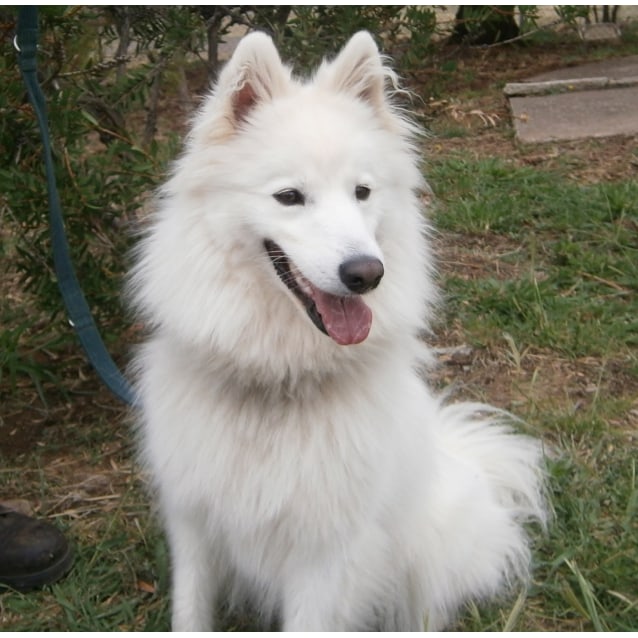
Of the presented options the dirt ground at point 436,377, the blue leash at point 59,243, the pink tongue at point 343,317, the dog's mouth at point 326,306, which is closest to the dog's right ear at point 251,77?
the dog's mouth at point 326,306

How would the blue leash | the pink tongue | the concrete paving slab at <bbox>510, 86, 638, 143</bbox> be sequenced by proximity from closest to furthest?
1. the pink tongue
2. the blue leash
3. the concrete paving slab at <bbox>510, 86, 638, 143</bbox>

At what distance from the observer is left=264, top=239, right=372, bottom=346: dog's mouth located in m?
1.99

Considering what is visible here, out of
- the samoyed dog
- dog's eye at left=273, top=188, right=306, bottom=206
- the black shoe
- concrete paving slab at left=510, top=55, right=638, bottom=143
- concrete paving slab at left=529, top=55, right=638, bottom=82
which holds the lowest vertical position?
concrete paving slab at left=529, top=55, right=638, bottom=82

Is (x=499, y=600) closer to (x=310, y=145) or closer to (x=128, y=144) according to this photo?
(x=310, y=145)

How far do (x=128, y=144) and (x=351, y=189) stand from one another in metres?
1.29

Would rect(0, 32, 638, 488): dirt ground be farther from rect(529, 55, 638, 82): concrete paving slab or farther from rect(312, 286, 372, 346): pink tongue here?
rect(529, 55, 638, 82): concrete paving slab

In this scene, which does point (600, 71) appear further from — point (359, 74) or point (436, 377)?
point (359, 74)

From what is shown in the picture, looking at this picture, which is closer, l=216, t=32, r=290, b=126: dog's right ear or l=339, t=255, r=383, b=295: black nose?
l=339, t=255, r=383, b=295: black nose

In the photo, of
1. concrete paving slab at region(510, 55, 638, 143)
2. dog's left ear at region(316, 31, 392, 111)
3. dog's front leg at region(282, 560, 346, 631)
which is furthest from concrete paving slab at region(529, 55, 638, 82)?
dog's front leg at region(282, 560, 346, 631)

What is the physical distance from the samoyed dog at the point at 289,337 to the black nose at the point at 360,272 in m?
0.01

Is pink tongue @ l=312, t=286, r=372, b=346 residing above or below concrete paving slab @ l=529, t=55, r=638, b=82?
above

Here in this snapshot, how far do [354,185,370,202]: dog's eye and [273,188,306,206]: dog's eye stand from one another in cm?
15

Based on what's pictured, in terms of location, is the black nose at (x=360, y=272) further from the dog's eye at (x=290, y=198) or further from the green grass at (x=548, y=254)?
the green grass at (x=548, y=254)

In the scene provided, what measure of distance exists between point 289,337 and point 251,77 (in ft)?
2.04
